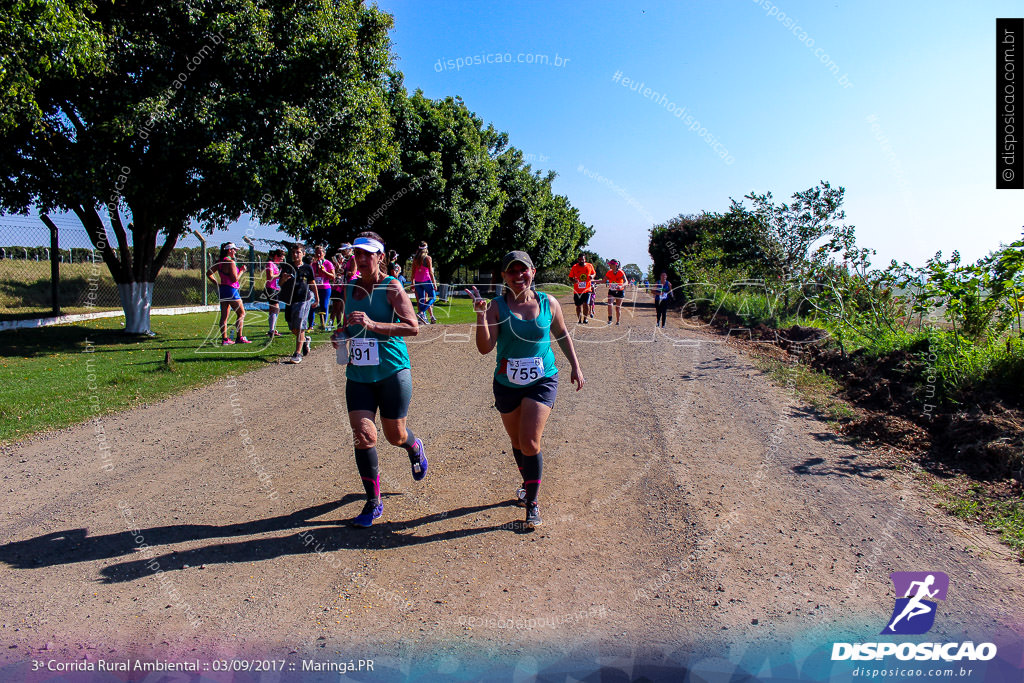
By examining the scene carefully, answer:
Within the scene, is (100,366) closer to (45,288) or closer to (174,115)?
(174,115)

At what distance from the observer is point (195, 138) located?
11.8 meters

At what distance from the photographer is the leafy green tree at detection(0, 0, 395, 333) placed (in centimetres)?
1048

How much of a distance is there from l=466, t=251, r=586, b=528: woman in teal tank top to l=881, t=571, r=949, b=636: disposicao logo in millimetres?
2262

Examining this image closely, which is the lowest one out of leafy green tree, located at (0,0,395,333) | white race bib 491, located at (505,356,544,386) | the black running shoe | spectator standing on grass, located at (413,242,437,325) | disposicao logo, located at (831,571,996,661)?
disposicao logo, located at (831,571,996,661)

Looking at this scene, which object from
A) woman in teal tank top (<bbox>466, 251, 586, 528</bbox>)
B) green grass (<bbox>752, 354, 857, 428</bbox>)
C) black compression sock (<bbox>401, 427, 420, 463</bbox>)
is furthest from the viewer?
green grass (<bbox>752, 354, 857, 428</bbox>)

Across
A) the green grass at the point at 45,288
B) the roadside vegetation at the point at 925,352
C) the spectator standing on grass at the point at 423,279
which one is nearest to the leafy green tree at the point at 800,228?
the roadside vegetation at the point at 925,352

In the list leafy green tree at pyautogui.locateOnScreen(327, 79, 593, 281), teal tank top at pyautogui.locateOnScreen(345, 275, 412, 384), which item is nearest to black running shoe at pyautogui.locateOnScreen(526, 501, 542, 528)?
teal tank top at pyautogui.locateOnScreen(345, 275, 412, 384)

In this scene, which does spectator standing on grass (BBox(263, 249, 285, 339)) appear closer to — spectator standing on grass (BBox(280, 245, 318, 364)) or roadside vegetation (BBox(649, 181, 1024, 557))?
spectator standing on grass (BBox(280, 245, 318, 364))

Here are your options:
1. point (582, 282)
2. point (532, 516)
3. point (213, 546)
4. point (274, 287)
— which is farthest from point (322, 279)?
point (532, 516)

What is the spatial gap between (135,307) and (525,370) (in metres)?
12.9

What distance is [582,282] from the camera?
670 inches

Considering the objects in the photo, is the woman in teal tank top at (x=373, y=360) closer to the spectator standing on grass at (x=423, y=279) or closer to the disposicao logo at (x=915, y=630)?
the disposicao logo at (x=915, y=630)

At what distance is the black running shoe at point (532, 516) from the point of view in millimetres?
4535

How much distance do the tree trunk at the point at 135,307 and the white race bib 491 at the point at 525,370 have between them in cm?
1247
